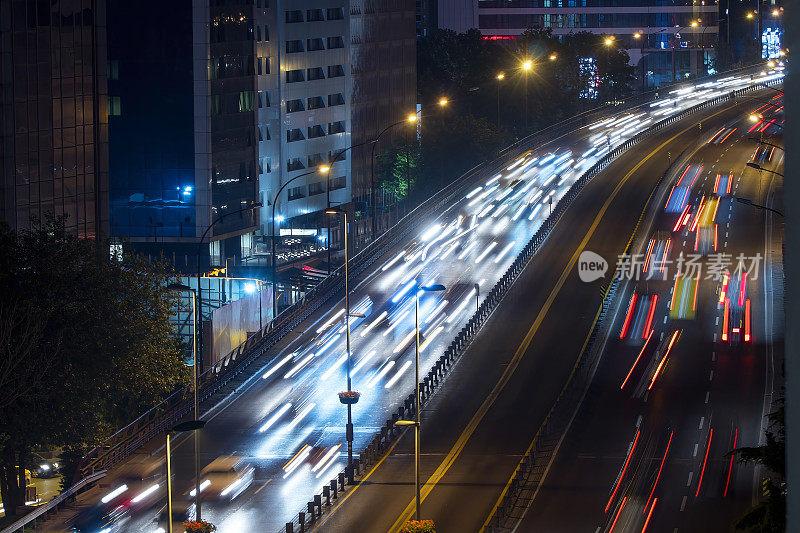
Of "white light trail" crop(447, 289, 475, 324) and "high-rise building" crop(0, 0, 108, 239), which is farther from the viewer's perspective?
"white light trail" crop(447, 289, 475, 324)

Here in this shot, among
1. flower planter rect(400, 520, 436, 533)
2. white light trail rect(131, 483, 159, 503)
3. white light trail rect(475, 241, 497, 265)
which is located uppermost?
white light trail rect(475, 241, 497, 265)

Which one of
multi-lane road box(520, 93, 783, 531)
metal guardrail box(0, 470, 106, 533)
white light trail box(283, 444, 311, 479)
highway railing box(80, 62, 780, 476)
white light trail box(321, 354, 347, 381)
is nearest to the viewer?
metal guardrail box(0, 470, 106, 533)

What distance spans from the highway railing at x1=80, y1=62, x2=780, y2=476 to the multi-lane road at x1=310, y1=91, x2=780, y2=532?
12.2m

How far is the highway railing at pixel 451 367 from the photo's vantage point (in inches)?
1848

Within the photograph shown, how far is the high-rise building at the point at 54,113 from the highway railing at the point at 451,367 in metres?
22.8

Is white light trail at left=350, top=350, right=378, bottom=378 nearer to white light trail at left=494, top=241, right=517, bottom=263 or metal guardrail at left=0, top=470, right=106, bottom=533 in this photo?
metal guardrail at left=0, top=470, right=106, bottom=533

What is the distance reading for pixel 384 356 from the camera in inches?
2847

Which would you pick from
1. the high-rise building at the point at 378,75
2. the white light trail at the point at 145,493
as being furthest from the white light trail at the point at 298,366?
the high-rise building at the point at 378,75

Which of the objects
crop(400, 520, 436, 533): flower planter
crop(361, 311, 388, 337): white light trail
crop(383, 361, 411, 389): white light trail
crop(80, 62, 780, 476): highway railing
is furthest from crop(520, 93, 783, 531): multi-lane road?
crop(80, 62, 780, 476): highway railing

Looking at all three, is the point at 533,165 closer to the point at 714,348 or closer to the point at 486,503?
the point at 714,348

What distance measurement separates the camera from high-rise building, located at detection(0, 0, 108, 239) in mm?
71438

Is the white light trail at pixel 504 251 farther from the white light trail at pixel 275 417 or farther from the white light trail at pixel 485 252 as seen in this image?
the white light trail at pixel 275 417

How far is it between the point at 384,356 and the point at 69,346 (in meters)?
25.0

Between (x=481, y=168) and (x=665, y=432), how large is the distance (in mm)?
73562
